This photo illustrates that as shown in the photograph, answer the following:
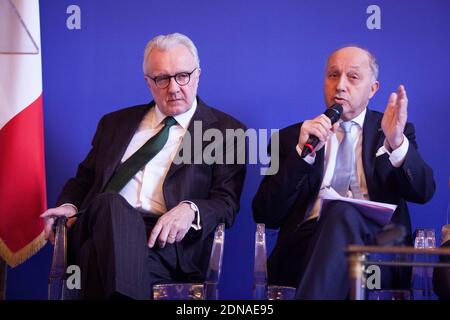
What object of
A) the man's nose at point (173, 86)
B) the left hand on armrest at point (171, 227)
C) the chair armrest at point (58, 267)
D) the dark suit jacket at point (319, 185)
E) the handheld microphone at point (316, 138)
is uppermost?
the man's nose at point (173, 86)

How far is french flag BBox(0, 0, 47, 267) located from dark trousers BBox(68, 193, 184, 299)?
2.32ft

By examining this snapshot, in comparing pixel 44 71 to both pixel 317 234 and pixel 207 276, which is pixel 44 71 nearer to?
pixel 207 276

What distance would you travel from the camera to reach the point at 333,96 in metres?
3.45

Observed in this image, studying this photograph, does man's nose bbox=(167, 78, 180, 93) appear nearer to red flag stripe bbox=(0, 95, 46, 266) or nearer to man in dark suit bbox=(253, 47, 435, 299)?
man in dark suit bbox=(253, 47, 435, 299)

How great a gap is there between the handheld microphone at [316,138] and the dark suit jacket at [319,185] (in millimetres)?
125

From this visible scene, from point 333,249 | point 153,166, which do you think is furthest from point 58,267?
point 333,249

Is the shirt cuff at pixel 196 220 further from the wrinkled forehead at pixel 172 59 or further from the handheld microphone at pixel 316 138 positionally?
the wrinkled forehead at pixel 172 59

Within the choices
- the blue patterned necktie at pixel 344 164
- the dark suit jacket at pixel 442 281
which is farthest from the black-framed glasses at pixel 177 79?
the dark suit jacket at pixel 442 281

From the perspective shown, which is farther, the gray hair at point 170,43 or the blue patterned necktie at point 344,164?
the gray hair at point 170,43

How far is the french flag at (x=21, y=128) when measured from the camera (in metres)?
3.70

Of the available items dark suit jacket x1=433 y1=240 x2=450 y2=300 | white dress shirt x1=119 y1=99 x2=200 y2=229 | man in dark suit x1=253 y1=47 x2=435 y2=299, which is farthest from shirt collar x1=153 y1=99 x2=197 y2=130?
dark suit jacket x1=433 y1=240 x2=450 y2=300

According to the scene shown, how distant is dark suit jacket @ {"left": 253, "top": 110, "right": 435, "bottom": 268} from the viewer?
3150 millimetres

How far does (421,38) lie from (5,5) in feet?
6.15
